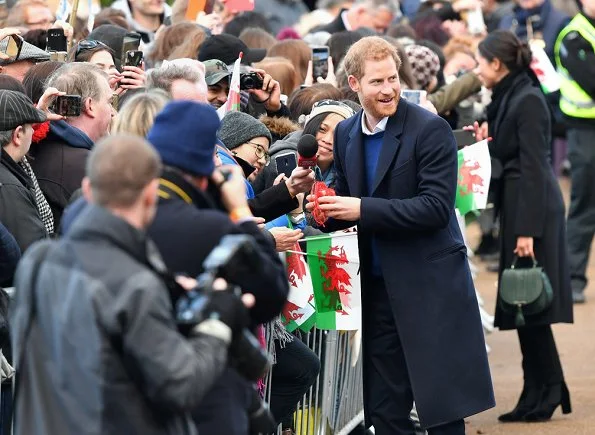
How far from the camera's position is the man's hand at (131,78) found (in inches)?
289

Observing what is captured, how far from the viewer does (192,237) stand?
4184 mm

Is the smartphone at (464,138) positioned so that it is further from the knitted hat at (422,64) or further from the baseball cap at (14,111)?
the baseball cap at (14,111)

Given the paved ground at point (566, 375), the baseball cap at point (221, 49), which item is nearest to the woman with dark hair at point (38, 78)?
the baseball cap at point (221, 49)

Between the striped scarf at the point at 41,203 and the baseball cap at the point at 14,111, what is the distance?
0.72 feet

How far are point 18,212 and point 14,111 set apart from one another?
1.37 ft

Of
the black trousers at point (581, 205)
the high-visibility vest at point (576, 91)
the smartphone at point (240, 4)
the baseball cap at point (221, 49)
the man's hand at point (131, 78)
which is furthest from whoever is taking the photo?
the high-visibility vest at point (576, 91)

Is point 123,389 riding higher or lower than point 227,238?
lower

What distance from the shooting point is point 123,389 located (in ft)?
12.3

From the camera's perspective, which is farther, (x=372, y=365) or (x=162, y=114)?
(x=372, y=365)

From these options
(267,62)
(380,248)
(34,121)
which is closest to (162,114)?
(34,121)

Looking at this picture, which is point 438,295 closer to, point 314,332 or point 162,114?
point 314,332

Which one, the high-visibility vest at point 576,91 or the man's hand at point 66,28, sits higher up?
the man's hand at point 66,28

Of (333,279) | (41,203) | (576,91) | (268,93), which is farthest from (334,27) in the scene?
(41,203)

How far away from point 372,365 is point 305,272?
52 centimetres
